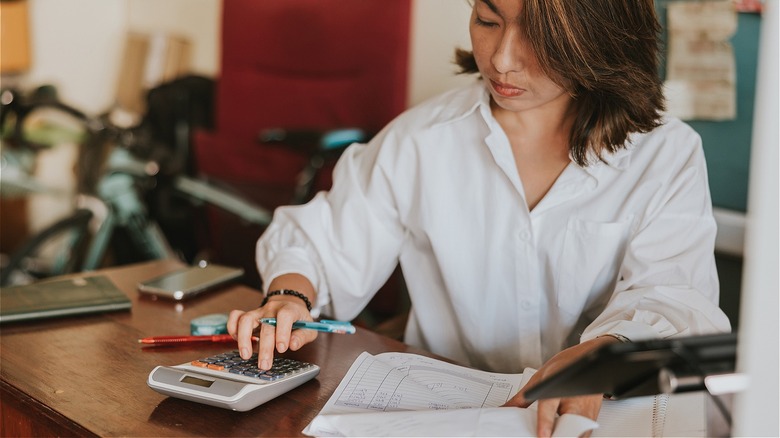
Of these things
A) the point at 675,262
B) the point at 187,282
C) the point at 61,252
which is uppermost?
the point at 675,262

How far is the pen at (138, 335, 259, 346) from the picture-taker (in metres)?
1.12

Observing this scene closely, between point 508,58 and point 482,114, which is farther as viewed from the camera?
point 482,114

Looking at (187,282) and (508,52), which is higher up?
(508,52)

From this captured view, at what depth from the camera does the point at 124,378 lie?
3.33 ft

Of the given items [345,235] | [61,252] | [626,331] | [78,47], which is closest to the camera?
[626,331]

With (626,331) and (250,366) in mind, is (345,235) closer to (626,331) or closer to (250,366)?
(250,366)

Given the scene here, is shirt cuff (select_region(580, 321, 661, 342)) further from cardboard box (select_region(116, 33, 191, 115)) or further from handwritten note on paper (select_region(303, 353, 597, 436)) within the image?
cardboard box (select_region(116, 33, 191, 115))

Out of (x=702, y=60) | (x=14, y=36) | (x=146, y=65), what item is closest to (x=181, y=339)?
(x=702, y=60)

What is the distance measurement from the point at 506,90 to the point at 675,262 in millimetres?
328

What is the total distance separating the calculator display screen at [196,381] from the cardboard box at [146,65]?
2.63 m

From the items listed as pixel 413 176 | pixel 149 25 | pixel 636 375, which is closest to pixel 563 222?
pixel 413 176

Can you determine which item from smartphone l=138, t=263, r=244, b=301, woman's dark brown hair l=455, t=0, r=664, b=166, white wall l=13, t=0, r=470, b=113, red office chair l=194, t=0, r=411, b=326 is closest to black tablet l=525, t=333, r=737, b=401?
woman's dark brown hair l=455, t=0, r=664, b=166

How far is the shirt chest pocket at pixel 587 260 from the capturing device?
1.23 meters

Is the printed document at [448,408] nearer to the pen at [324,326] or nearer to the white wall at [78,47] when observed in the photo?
the pen at [324,326]
